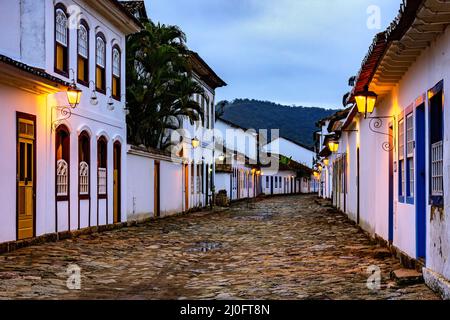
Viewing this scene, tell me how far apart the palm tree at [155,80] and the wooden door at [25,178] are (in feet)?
29.2

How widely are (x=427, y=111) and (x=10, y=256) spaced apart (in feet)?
24.6

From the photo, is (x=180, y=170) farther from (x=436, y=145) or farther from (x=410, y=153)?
(x=436, y=145)

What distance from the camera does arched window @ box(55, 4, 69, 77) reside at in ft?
51.3

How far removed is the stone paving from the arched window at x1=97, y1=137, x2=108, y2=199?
5.01ft

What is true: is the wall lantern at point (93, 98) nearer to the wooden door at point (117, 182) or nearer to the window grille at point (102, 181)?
the window grille at point (102, 181)

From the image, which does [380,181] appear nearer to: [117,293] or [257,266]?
[257,266]

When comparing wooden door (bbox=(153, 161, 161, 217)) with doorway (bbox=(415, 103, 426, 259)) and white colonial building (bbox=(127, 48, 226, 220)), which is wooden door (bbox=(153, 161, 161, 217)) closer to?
white colonial building (bbox=(127, 48, 226, 220))

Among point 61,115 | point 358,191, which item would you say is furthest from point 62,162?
point 358,191

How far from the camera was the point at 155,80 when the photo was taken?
23297 mm

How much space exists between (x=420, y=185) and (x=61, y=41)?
959 centimetres

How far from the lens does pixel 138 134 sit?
2486cm

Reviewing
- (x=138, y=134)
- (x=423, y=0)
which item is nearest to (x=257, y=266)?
(x=423, y=0)

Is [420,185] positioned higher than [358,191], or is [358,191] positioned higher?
[420,185]
